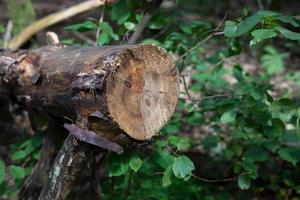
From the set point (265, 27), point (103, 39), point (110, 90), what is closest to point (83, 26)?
point (103, 39)

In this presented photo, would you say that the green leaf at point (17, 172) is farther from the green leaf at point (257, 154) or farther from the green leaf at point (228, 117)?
the green leaf at point (257, 154)

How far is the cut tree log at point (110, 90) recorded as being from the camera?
221 centimetres

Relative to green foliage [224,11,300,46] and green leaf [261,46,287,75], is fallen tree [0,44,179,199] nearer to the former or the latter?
green foliage [224,11,300,46]

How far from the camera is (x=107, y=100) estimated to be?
2176mm

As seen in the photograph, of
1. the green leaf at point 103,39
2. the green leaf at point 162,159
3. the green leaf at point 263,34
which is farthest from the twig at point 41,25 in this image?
the green leaf at point 263,34

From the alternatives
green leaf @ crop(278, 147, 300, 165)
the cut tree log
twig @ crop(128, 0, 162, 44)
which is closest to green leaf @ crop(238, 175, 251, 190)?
green leaf @ crop(278, 147, 300, 165)

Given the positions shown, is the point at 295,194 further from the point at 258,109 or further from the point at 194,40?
the point at 194,40

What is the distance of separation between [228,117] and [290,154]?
47 cm

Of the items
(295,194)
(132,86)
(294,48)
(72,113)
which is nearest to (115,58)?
(132,86)

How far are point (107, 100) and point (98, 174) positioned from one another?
50.4 inches

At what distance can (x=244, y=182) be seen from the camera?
280cm

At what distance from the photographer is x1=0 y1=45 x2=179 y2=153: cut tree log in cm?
221

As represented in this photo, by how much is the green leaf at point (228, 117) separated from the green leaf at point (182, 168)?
408 millimetres

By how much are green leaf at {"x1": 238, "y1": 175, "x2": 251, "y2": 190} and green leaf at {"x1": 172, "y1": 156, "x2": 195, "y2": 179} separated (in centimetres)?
52
